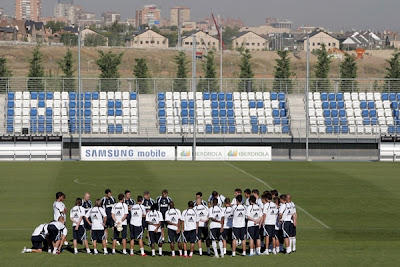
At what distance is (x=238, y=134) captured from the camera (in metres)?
63.7

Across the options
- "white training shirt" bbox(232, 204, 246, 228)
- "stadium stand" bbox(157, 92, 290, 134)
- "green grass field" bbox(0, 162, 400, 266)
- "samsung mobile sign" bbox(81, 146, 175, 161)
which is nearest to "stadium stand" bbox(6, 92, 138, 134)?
"stadium stand" bbox(157, 92, 290, 134)

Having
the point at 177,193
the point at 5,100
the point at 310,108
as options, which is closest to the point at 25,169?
the point at 177,193

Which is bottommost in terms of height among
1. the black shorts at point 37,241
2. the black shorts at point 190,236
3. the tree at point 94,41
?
the black shorts at point 37,241

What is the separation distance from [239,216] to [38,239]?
6158mm

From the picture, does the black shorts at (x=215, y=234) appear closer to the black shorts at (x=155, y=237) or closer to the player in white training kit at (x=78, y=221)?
the black shorts at (x=155, y=237)

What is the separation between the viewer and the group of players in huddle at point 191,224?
930 inches

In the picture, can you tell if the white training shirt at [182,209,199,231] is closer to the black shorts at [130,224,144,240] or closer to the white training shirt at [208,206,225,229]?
the white training shirt at [208,206,225,229]

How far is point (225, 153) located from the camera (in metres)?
57.0

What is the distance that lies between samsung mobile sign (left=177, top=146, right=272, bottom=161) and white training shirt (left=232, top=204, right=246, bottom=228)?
33.1m

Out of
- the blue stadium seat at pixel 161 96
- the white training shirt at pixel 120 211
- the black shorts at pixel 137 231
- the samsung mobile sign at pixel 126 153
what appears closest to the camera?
the black shorts at pixel 137 231

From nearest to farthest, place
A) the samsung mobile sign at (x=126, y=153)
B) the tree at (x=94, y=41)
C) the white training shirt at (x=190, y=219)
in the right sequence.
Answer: the white training shirt at (x=190, y=219), the samsung mobile sign at (x=126, y=153), the tree at (x=94, y=41)

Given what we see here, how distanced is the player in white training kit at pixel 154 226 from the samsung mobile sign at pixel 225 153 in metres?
32.6

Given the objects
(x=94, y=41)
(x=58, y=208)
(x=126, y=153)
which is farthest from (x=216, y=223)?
(x=94, y=41)

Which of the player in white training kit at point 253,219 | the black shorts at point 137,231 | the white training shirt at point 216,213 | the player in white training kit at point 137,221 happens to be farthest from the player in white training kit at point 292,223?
the black shorts at point 137,231
